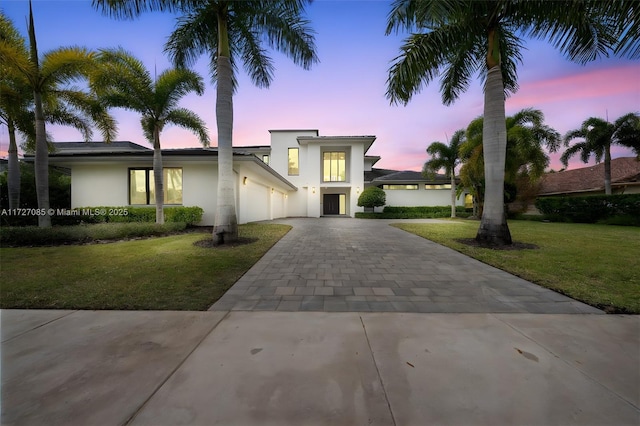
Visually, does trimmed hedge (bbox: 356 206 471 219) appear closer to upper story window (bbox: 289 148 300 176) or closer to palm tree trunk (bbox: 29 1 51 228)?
upper story window (bbox: 289 148 300 176)

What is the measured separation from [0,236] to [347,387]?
11875mm

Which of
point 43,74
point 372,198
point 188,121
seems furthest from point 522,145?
point 43,74

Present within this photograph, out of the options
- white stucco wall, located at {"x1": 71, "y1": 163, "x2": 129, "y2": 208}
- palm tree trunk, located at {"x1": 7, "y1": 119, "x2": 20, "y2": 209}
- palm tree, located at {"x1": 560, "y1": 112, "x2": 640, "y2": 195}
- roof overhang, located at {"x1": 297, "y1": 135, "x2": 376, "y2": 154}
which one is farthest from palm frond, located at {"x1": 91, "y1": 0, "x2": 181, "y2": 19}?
palm tree, located at {"x1": 560, "y1": 112, "x2": 640, "y2": 195}

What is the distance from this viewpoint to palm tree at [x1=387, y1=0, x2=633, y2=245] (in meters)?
6.22

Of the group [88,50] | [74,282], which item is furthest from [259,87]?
[74,282]

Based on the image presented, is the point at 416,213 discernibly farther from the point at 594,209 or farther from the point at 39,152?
the point at 39,152

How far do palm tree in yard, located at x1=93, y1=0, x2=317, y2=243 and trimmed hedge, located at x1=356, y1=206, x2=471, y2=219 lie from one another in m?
15.2

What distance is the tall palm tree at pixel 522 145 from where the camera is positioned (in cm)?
1544

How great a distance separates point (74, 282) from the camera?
4008 mm

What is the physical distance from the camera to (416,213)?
75.4 ft

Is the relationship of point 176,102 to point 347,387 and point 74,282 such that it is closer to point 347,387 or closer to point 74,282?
point 74,282

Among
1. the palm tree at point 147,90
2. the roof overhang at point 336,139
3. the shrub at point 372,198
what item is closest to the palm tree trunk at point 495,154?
the palm tree at point 147,90

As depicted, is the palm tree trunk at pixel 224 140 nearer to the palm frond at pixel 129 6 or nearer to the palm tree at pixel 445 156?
the palm frond at pixel 129 6

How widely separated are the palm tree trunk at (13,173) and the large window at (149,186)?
395 cm
